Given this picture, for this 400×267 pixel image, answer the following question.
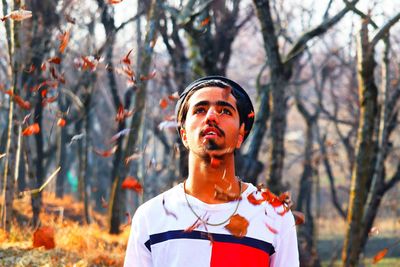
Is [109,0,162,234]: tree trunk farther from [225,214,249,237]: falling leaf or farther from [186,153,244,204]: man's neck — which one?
[225,214,249,237]: falling leaf

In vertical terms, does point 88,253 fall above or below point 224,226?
below

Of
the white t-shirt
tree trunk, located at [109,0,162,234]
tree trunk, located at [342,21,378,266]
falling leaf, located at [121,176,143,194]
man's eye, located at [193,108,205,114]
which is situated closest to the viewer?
the white t-shirt

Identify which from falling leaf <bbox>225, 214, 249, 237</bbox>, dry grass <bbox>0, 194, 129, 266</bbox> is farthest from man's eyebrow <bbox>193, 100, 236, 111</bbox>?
dry grass <bbox>0, 194, 129, 266</bbox>

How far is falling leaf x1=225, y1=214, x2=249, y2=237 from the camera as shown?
3111mm

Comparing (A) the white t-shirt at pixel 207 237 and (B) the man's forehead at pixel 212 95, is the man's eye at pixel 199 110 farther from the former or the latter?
(A) the white t-shirt at pixel 207 237

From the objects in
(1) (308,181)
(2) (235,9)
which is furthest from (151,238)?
(1) (308,181)

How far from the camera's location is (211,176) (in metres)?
3.27

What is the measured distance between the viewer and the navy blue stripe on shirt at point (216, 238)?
3.12 meters

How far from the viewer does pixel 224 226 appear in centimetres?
313

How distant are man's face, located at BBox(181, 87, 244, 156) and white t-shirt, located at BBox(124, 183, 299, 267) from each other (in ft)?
0.83

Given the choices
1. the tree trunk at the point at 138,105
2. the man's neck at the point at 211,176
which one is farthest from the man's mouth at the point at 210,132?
the tree trunk at the point at 138,105

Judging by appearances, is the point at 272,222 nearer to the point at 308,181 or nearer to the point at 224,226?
the point at 224,226

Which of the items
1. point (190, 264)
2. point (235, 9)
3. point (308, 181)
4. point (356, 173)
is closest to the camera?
point (190, 264)

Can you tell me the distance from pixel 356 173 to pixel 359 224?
1.82ft
